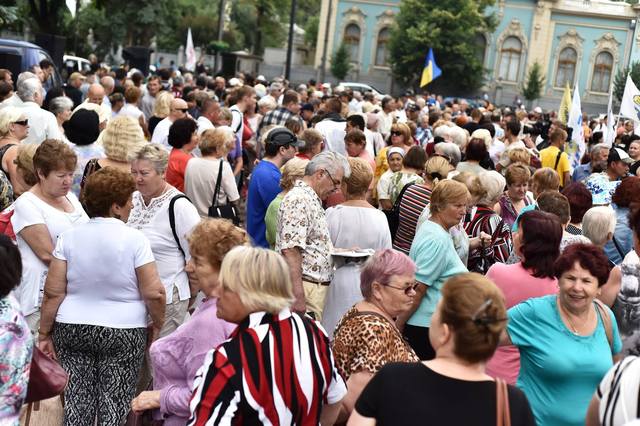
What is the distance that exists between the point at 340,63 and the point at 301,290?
59.8 m

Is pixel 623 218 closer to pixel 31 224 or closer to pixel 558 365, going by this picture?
pixel 558 365

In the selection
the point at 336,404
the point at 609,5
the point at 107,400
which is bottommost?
the point at 107,400

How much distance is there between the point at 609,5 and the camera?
67.1 metres

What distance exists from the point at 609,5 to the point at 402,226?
63213 mm

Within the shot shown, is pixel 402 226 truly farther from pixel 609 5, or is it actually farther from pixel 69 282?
pixel 609 5

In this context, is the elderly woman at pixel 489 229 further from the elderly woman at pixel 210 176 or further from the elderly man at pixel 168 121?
the elderly man at pixel 168 121

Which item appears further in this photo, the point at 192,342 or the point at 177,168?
the point at 177,168

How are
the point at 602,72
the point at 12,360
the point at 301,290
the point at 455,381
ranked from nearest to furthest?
1. the point at 455,381
2. the point at 12,360
3. the point at 301,290
4. the point at 602,72

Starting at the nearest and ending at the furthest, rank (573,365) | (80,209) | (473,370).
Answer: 1. (473,370)
2. (573,365)
3. (80,209)

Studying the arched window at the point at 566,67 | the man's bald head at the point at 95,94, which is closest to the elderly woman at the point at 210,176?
the man's bald head at the point at 95,94

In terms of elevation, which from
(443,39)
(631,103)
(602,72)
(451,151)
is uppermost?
(443,39)

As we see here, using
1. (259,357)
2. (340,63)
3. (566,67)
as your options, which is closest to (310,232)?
(259,357)

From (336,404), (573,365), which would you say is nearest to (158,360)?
(336,404)

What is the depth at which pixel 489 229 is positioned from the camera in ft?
25.5
